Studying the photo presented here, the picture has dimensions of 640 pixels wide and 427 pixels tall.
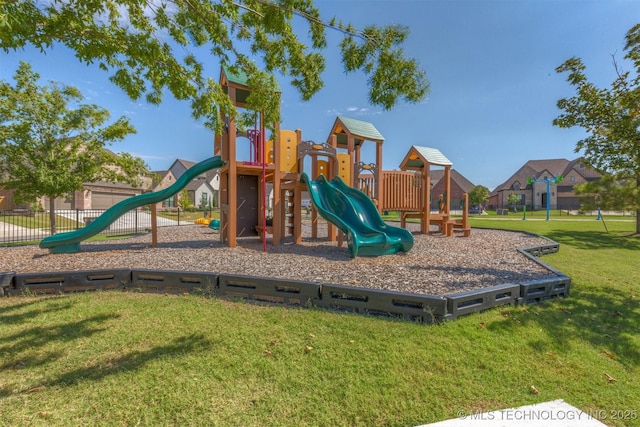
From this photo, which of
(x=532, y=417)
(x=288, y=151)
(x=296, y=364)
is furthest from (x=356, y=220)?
(x=532, y=417)

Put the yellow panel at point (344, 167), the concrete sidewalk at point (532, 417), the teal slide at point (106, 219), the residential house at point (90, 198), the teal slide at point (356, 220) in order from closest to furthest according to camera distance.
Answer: the concrete sidewalk at point (532, 417)
the teal slide at point (356, 220)
the teal slide at point (106, 219)
the yellow panel at point (344, 167)
the residential house at point (90, 198)

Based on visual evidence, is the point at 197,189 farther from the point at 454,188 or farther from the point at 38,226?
the point at 454,188

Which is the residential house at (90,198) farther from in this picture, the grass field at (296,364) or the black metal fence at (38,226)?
the grass field at (296,364)

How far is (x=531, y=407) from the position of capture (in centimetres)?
233

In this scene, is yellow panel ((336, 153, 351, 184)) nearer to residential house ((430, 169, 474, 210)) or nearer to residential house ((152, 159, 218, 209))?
residential house ((152, 159, 218, 209))

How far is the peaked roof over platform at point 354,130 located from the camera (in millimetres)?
11891

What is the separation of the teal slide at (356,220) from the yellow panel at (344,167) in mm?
994

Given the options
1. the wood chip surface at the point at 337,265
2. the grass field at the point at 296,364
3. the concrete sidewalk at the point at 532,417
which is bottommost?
the concrete sidewalk at the point at 532,417

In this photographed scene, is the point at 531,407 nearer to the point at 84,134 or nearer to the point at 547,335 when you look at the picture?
the point at 547,335

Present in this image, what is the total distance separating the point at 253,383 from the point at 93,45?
4242 millimetres

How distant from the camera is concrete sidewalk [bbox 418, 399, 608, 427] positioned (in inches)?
84.5

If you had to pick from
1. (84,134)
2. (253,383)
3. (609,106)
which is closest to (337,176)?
(609,106)

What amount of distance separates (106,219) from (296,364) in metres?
9.12

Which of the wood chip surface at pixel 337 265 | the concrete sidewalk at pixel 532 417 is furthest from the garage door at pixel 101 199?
the concrete sidewalk at pixel 532 417
